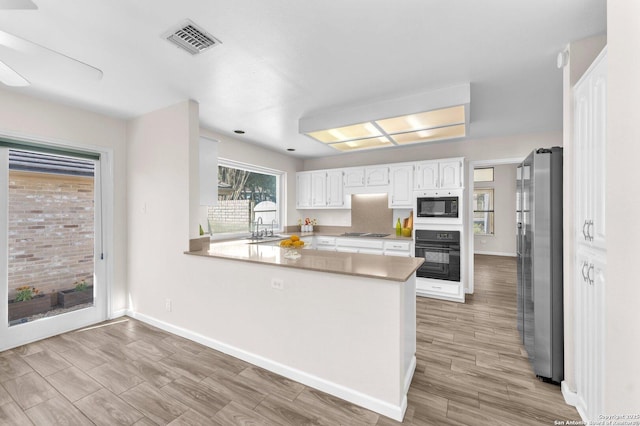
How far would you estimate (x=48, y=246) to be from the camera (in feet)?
9.81

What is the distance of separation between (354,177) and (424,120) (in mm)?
2320

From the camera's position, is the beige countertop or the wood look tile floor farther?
the beige countertop

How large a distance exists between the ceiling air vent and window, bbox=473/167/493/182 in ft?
27.4

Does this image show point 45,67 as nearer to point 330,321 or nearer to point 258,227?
point 330,321

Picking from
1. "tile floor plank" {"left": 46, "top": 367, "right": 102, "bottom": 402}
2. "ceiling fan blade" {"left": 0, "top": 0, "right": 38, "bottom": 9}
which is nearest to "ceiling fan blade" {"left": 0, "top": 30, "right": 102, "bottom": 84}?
"ceiling fan blade" {"left": 0, "top": 0, "right": 38, "bottom": 9}

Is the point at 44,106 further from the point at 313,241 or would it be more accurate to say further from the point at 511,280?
the point at 511,280

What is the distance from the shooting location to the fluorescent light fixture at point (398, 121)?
103 inches

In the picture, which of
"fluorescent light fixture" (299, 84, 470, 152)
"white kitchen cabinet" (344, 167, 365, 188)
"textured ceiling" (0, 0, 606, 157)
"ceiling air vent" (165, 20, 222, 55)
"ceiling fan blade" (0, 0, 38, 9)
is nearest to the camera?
"ceiling fan blade" (0, 0, 38, 9)

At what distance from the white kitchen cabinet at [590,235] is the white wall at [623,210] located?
0.81 m

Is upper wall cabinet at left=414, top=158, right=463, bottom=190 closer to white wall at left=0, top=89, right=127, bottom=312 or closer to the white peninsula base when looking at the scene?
the white peninsula base

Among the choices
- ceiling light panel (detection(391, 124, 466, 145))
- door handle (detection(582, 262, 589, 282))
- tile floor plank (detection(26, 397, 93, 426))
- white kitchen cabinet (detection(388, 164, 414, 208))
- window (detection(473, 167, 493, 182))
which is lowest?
tile floor plank (detection(26, 397, 93, 426))

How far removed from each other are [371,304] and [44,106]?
383cm

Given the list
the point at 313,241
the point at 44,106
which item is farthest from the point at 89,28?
the point at 313,241

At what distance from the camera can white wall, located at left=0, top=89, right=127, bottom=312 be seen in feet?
8.82
